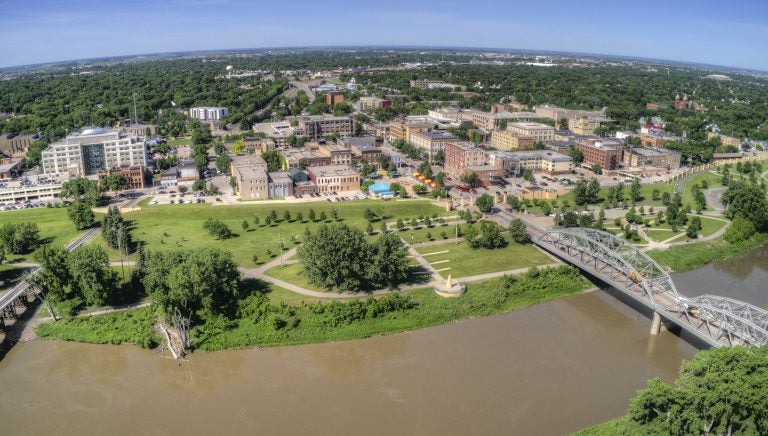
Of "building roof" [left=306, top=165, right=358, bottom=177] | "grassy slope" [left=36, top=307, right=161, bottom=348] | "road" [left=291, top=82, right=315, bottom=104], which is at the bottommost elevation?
"grassy slope" [left=36, top=307, right=161, bottom=348]

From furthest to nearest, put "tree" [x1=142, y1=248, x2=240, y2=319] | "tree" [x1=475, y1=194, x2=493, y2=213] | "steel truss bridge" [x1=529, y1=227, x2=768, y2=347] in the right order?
1. "tree" [x1=475, y1=194, x2=493, y2=213]
2. "tree" [x1=142, y1=248, x2=240, y2=319]
3. "steel truss bridge" [x1=529, y1=227, x2=768, y2=347]

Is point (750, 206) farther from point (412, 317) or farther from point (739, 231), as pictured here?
point (412, 317)

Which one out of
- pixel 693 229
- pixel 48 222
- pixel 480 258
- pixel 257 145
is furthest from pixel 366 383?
pixel 257 145

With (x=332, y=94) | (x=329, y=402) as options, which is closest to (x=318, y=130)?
(x=332, y=94)

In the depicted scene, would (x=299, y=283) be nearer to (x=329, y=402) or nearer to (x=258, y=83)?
(x=329, y=402)

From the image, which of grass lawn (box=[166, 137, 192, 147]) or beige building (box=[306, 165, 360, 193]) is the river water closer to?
beige building (box=[306, 165, 360, 193])

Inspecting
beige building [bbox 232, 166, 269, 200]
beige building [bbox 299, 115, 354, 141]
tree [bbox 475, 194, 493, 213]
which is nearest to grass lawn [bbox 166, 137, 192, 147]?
beige building [bbox 299, 115, 354, 141]
